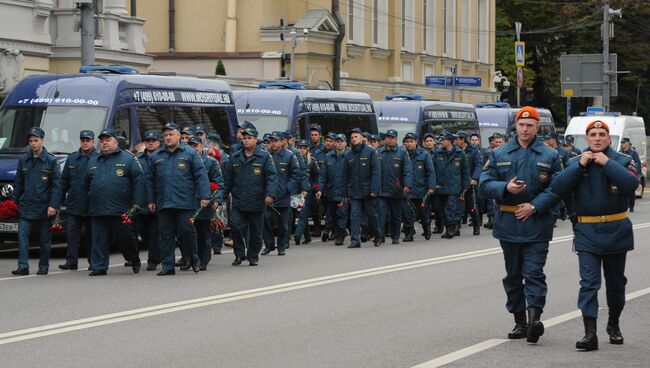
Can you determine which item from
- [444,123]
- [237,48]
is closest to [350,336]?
[444,123]

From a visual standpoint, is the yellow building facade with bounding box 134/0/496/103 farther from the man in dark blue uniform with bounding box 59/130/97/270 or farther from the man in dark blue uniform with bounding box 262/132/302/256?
the man in dark blue uniform with bounding box 59/130/97/270

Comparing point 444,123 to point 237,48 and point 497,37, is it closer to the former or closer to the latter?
point 237,48

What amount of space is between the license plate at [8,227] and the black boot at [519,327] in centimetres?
942

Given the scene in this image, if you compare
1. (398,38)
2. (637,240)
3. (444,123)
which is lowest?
(637,240)

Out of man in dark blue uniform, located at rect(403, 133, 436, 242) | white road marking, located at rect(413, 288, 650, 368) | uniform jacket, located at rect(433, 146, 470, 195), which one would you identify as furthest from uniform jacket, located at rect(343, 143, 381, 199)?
white road marking, located at rect(413, 288, 650, 368)

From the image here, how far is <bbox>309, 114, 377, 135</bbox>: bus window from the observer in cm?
2716

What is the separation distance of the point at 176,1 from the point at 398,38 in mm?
A: 9603

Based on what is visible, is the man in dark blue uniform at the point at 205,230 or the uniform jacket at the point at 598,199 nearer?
the uniform jacket at the point at 598,199

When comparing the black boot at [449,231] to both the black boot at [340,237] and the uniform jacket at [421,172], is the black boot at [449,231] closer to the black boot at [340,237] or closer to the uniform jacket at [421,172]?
the uniform jacket at [421,172]

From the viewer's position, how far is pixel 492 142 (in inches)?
1128

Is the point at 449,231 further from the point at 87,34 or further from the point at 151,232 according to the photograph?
the point at 151,232

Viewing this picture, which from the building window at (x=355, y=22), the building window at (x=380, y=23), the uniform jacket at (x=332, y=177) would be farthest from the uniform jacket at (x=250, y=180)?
the building window at (x=380, y=23)

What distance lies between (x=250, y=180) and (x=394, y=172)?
5.17 m

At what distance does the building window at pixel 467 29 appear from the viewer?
63750 millimetres
